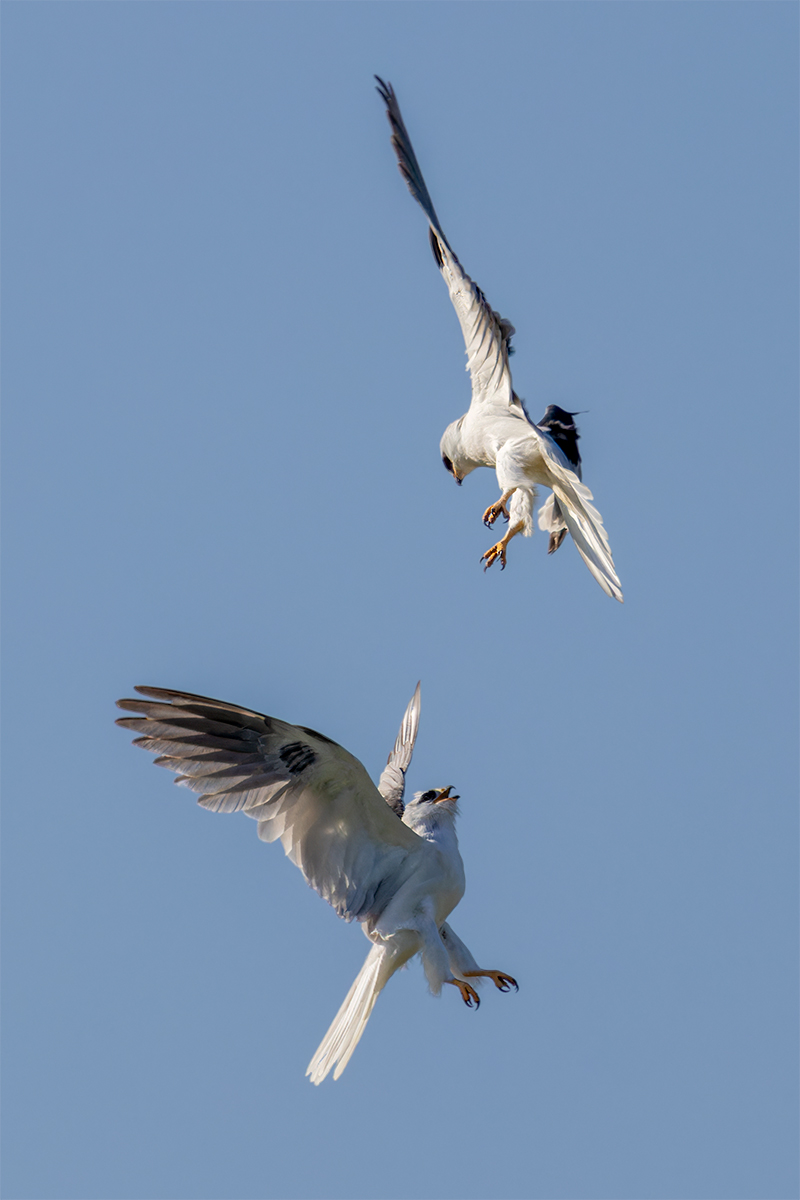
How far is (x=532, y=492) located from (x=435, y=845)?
112 inches

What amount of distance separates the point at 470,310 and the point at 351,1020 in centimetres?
533

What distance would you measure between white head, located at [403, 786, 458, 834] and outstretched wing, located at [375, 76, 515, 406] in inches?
128

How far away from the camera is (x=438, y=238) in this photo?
1266cm

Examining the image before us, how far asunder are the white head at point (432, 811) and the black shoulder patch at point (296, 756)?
1.10 metres

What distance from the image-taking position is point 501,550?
11.6 m

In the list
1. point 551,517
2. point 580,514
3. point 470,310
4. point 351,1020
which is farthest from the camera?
point 470,310

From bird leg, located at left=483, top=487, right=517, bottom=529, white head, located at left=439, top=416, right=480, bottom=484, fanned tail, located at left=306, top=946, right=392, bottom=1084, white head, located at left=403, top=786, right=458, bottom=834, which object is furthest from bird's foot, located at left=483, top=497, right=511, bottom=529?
fanned tail, located at left=306, top=946, right=392, bottom=1084

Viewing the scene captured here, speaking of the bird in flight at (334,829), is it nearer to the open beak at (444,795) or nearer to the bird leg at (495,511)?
the open beak at (444,795)

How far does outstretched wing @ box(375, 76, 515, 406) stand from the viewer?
12.3 m

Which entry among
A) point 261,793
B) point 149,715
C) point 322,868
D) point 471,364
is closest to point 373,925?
point 322,868

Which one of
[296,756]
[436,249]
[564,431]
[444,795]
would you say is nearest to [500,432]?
[564,431]

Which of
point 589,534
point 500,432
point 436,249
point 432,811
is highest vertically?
point 436,249

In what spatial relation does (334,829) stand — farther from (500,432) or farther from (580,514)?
(500,432)

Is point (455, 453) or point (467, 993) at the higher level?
point (455, 453)
